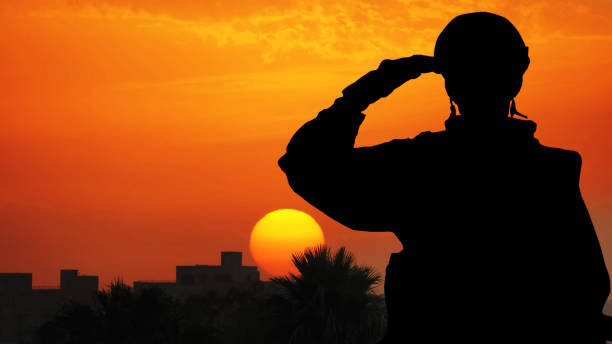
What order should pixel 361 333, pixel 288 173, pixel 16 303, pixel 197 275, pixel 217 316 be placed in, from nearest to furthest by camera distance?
1. pixel 288 173
2. pixel 361 333
3. pixel 217 316
4. pixel 16 303
5. pixel 197 275

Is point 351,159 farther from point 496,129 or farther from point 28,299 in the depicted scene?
point 28,299

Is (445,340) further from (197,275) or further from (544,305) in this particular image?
(197,275)

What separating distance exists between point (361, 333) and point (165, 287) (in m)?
82.5

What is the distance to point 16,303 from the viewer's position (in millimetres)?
109500

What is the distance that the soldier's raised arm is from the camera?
238 cm

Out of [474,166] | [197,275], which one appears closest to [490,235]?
[474,166]

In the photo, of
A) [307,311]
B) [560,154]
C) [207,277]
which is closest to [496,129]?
[560,154]

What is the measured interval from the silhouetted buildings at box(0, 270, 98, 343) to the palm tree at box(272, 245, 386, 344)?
238 feet

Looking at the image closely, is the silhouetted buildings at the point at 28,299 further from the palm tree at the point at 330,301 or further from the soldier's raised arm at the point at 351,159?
the soldier's raised arm at the point at 351,159

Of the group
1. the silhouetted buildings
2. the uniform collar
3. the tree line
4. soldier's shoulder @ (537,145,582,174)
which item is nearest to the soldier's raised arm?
the uniform collar

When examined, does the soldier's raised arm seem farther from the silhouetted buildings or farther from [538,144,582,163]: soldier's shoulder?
the silhouetted buildings

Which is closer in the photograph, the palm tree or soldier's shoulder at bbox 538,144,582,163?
soldier's shoulder at bbox 538,144,582,163

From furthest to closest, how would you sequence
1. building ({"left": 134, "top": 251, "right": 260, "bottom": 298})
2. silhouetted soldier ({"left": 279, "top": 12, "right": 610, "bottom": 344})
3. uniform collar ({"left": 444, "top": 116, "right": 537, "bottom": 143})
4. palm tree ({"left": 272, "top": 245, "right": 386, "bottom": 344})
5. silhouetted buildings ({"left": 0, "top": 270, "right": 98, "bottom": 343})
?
building ({"left": 134, "top": 251, "right": 260, "bottom": 298}) < silhouetted buildings ({"left": 0, "top": 270, "right": 98, "bottom": 343}) < palm tree ({"left": 272, "top": 245, "right": 386, "bottom": 344}) < uniform collar ({"left": 444, "top": 116, "right": 537, "bottom": 143}) < silhouetted soldier ({"left": 279, "top": 12, "right": 610, "bottom": 344})

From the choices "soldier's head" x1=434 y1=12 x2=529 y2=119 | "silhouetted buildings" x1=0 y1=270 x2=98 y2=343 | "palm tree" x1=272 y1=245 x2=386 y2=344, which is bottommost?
"soldier's head" x1=434 y1=12 x2=529 y2=119
